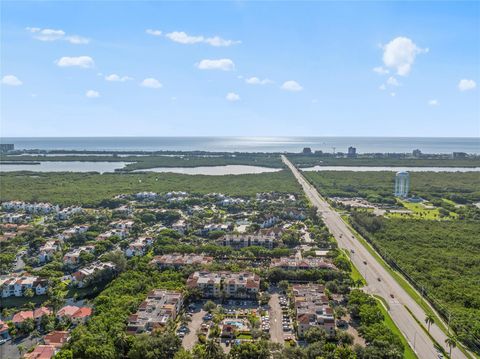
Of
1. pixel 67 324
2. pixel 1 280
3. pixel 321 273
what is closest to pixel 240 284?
pixel 321 273

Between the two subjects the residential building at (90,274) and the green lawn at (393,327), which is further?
the residential building at (90,274)

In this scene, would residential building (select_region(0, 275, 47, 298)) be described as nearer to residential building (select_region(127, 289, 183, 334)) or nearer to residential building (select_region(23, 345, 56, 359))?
residential building (select_region(23, 345, 56, 359))

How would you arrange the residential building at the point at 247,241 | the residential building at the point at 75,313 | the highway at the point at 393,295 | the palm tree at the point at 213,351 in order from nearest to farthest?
1. the palm tree at the point at 213,351
2. the highway at the point at 393,295
3. the residential building at the point at 75,313
4. the residential building at the point at 247,241

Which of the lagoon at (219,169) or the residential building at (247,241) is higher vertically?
the lagoon at (219,169)

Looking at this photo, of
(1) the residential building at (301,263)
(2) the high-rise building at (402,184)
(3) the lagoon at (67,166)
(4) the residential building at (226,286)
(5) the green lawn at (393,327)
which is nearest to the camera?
(5) the green lawn at (393,327)

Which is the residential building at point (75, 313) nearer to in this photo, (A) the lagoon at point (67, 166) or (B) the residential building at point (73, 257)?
(B) the residential building at point (73, 257)

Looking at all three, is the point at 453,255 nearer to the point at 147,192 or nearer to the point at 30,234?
the point at 30,234

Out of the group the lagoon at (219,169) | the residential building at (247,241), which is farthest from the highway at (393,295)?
the lagoon at (219,169)
